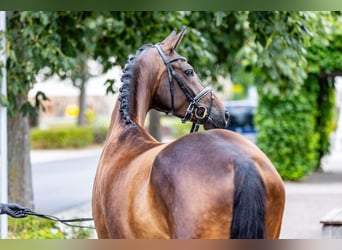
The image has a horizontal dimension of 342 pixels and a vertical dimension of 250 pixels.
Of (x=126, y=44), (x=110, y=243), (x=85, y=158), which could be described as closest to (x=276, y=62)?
(x=126, y=44)

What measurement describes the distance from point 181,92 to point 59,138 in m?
27.0

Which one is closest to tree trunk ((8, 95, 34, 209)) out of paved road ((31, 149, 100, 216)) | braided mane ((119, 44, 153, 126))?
paved road ((31, 149, 100, 216))

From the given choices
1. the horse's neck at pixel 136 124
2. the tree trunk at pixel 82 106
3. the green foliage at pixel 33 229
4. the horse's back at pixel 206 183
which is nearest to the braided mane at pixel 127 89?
the horse's neck at pixel 136 124

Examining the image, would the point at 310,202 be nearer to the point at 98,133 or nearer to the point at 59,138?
the point at 59,138

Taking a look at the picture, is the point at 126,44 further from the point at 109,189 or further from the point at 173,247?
the point at 173,247

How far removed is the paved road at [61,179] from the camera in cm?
1463

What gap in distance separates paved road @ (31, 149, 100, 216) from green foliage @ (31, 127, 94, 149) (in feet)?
4.17

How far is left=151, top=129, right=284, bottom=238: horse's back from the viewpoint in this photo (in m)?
3.72

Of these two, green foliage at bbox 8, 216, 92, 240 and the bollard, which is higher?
the bollard

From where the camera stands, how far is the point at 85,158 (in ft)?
88.4

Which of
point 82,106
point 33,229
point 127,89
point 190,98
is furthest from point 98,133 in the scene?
point 127,89

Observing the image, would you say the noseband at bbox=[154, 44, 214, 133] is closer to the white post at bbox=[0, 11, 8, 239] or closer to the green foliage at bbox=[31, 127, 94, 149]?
the white post at bbox=[0, 11, 8, 239]

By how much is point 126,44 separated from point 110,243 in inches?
295
